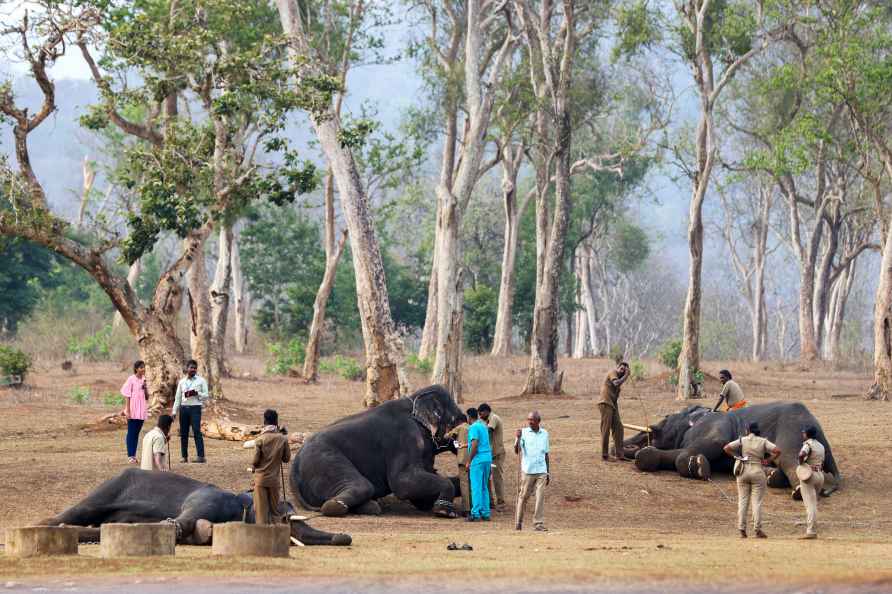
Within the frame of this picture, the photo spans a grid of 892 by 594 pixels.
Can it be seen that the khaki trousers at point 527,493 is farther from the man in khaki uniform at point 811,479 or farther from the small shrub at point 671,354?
the small shrub at point 671,354

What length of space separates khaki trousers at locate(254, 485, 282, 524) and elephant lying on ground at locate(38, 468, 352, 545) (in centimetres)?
20

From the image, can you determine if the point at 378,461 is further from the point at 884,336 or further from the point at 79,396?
the point at 884,336

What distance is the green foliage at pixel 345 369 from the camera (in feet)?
150

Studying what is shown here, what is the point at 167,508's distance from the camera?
1409 centimetres

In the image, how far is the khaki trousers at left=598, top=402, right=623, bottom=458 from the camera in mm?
22328

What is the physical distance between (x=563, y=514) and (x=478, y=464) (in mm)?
2247

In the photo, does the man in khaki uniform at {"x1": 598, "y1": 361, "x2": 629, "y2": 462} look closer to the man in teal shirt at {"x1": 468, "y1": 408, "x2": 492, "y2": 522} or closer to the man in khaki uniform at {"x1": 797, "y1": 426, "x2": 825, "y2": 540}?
the man in teal shirt at {"x1": 468, "y1": 408, "x2": 492, "y2": 522}

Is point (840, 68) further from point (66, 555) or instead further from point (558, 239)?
point (66, 555)

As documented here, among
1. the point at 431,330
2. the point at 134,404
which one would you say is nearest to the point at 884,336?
the point at 431,330

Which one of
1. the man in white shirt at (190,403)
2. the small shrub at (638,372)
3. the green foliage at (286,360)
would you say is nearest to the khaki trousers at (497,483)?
the man in white shirt at (190,403)

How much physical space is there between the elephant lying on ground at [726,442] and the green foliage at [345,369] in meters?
23.1

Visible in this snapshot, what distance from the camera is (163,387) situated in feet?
84.2

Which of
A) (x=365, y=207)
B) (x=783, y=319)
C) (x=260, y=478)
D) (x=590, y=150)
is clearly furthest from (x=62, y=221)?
(x=783, y=319)

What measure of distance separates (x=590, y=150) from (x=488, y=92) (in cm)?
3400
